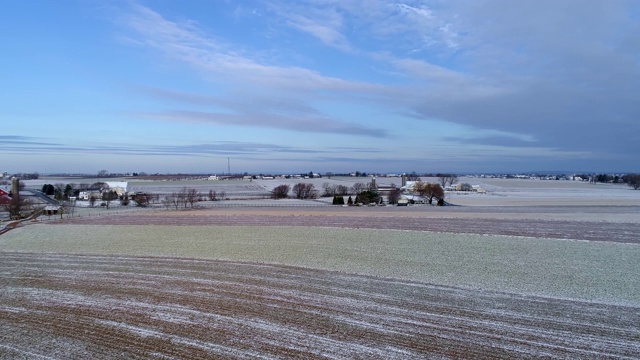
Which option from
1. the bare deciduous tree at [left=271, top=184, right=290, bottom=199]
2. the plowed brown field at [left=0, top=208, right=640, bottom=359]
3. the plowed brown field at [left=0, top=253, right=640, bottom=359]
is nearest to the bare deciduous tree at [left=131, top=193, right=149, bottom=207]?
the bare deciduous tree at [left=271, top=184, right=290, bottom=199]

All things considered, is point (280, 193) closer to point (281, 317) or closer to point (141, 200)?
point (141, 200)

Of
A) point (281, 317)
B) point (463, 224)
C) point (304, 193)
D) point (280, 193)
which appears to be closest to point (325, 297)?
point (281, 317)

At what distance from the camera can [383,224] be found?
37.3 metres

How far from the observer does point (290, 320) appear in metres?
12.2

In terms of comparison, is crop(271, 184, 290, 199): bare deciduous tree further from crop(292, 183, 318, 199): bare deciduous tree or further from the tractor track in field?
the tractor track in field

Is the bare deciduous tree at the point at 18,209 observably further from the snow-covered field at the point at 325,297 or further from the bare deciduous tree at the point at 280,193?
the bare deciduous tree at the point at 280,193

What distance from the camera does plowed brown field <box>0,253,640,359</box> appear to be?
1022 centimetres

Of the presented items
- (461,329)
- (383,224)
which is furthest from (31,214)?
(461,329)

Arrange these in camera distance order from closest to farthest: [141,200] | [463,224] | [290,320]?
[290,320] < [463,224] < [141,200]

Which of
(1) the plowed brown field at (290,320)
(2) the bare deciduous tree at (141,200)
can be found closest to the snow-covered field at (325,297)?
(1) the plowed brown field at (290,320)

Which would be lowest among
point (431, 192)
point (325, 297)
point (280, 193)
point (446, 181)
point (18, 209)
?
point (18, 209)

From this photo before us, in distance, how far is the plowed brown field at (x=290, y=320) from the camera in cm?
1022

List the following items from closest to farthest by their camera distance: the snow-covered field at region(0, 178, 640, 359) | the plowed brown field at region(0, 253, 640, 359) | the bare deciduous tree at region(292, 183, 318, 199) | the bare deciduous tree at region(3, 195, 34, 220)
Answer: the plowed brown field at region(0, 253, 640, 359)
the snow-covered field at region(0, 178, 640, 359)
the bare deciduous tree at region(3, 195, 34, 220)
the bare deciduous tree at region(292, 183, 318, 199)

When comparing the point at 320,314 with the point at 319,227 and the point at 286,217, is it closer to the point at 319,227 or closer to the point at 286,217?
the point at 319,227
